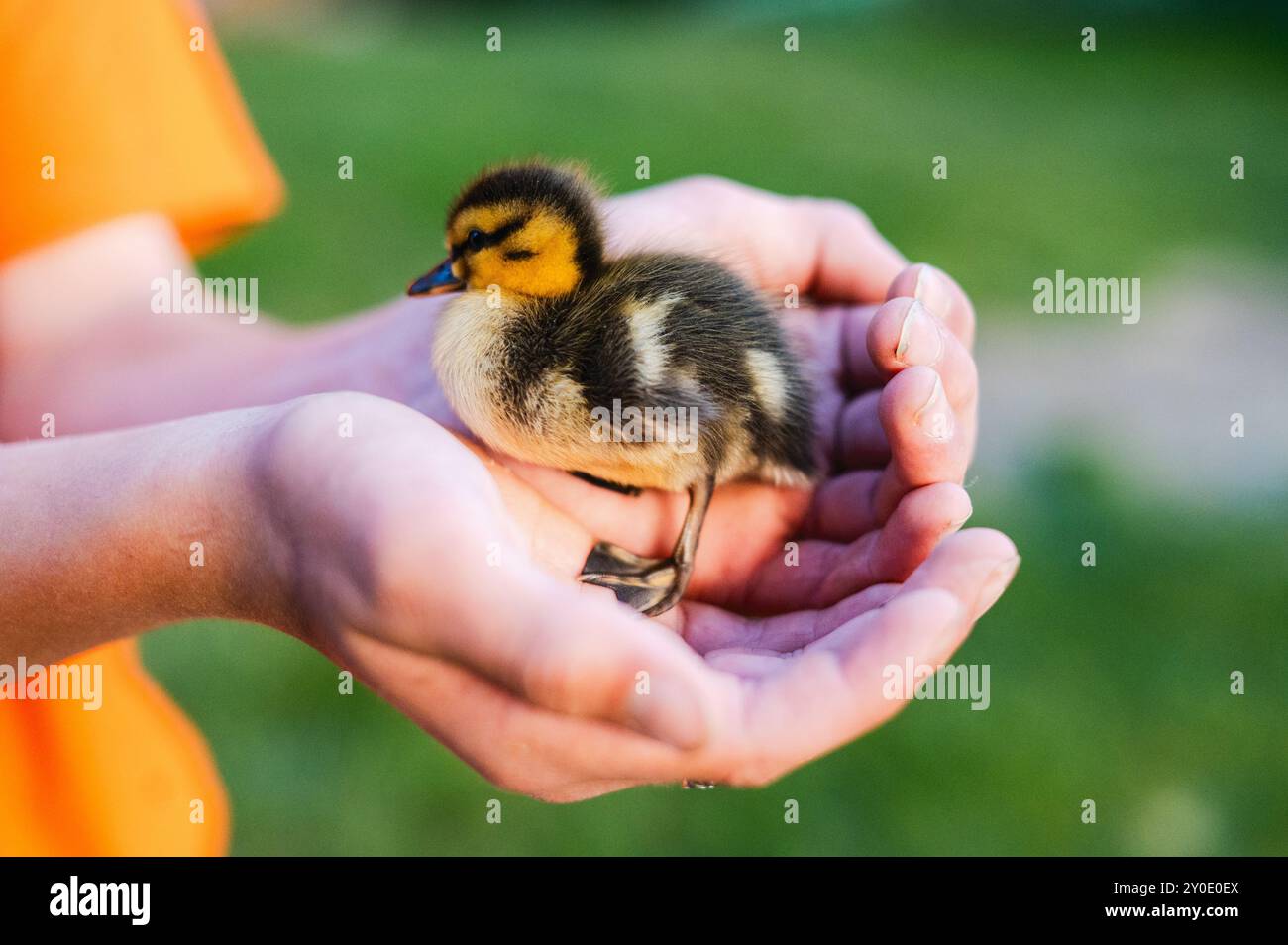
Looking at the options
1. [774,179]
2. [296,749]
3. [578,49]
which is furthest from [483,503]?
[578,49]

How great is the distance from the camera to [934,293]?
1745 mm

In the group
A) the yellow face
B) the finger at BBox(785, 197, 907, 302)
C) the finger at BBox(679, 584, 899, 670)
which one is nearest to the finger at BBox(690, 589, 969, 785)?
the finger at BBox(679, 584, 899, 670)

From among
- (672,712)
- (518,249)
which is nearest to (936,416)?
(672,712)

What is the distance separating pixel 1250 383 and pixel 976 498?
164 centimetres

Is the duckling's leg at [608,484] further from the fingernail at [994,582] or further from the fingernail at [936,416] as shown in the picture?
the fingernail at [994,582]

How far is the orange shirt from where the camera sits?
71.6 inches

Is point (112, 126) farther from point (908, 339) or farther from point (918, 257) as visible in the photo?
point (918, 257)

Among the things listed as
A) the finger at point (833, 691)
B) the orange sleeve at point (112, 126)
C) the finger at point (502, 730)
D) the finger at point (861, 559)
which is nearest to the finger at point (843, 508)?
the finger at point (861, 559)

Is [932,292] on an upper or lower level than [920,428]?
upper

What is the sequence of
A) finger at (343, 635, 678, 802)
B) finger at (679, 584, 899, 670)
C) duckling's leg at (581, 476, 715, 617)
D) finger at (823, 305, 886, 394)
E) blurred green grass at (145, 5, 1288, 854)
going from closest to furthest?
finger at (343, 635, 678, 802), finger at (679, 584, 899, 670), duckling's leg at (581, 476, 715, 617), finger at (823, 305, 886, 394), blurred green grass at (145, 5, 1288, 854)

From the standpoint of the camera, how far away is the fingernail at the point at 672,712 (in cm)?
112

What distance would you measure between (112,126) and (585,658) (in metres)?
1.46

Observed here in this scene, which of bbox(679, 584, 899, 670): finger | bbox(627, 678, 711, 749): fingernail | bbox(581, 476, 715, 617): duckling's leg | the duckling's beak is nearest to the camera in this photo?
bbox(627, 678, 711, 749): fingernail

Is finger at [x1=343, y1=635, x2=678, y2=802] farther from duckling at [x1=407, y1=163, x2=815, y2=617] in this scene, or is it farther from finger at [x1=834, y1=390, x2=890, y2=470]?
finger at [x1=834, y1=390, x2=890, y2=470]
